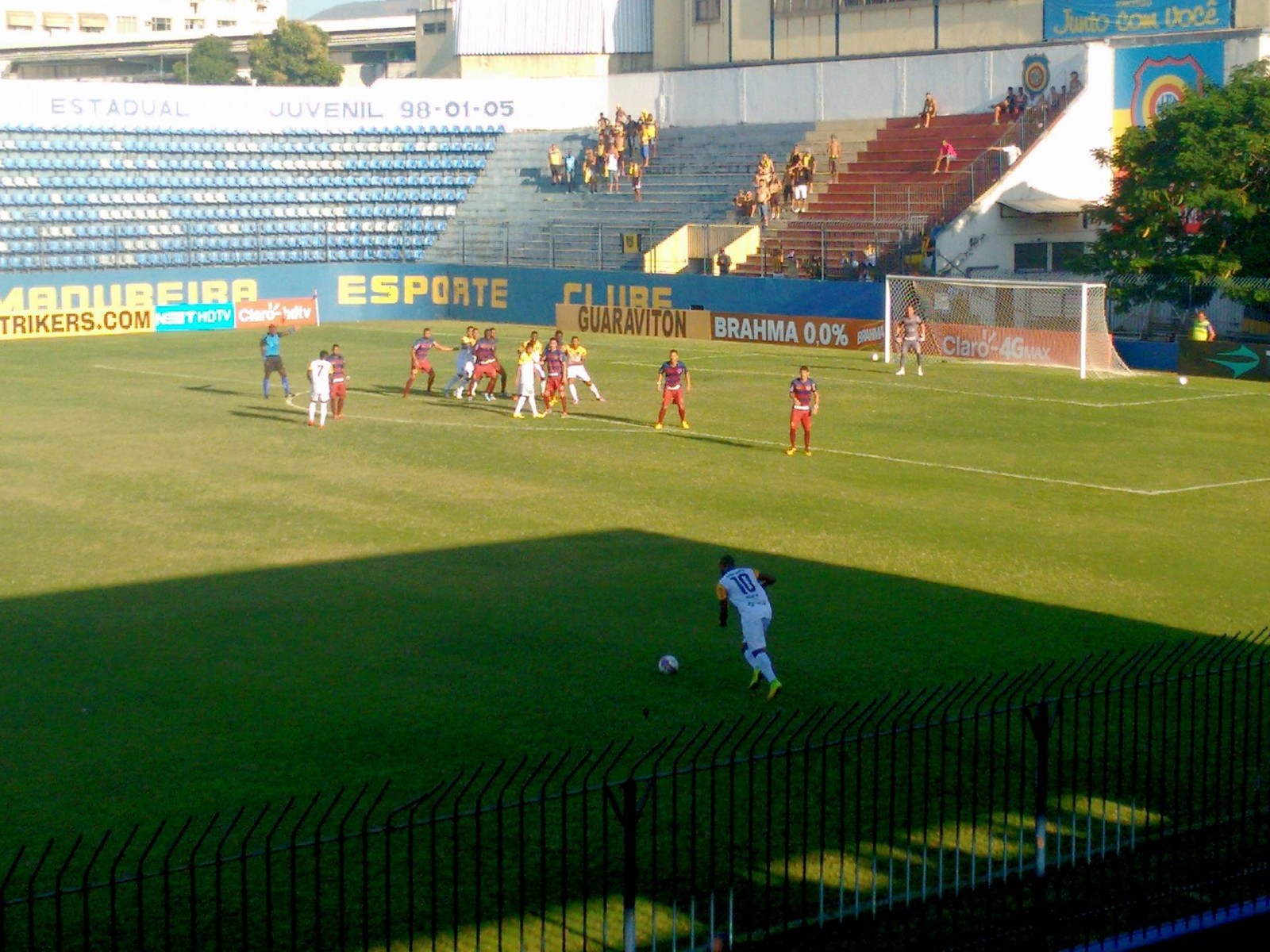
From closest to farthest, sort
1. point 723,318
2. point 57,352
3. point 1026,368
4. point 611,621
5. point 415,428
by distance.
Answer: point 611,621 → point 415,428 → point 1026,368 → point 57,352 → point 723,318

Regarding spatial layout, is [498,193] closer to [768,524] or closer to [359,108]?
[359,108]

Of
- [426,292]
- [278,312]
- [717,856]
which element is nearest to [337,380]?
[717,856]

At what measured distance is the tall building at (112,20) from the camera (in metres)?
132

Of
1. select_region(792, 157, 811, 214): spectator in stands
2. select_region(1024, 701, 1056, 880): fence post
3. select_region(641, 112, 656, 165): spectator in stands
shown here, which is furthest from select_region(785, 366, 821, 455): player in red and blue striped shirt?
select_region(641, 112, 656, 165): spectator in stands

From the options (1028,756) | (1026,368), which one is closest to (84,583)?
(1028,756)

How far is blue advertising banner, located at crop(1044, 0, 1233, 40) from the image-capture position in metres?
55.2

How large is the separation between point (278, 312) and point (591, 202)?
47.6 feet

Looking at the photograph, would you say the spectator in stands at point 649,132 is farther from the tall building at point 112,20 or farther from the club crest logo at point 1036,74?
the tall building at point 112,20

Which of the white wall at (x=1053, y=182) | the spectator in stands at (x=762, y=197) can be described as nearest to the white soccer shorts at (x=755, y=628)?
the white wall at (x=1053, y=182)

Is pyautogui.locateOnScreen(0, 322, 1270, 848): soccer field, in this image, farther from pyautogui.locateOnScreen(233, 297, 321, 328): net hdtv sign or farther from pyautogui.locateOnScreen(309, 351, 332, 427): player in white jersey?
pyautogui.locateOnScreen(233, 297, 321, 328): net hdtv sign

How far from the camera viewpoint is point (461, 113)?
71.2m

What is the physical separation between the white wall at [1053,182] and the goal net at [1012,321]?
6.01m

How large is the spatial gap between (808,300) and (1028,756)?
130ft

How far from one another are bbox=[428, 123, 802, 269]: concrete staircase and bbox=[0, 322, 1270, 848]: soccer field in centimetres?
2603
